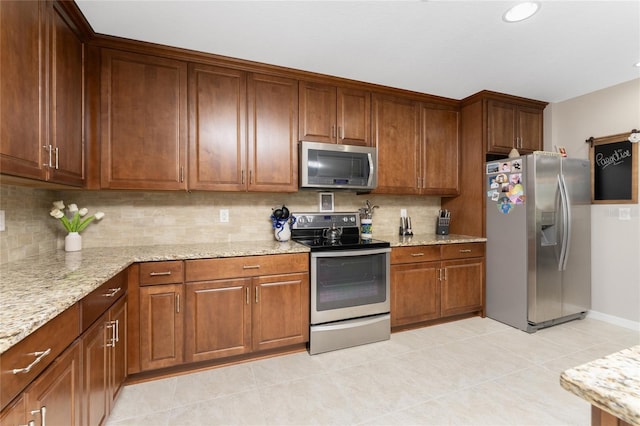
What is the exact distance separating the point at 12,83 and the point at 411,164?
2.95 m

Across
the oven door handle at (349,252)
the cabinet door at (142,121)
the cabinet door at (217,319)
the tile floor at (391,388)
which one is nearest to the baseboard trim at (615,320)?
the tile floor at (391,388)

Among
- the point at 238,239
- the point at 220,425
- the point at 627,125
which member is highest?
the point at 627,125

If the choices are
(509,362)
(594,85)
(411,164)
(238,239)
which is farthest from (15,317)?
(594,85)

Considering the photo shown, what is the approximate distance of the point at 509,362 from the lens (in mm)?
2266

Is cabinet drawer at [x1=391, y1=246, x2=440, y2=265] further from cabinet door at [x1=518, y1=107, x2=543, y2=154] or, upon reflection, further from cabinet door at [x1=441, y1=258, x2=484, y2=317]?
cabinet door at [x1=518, y1=107, x2=543, y2=154]

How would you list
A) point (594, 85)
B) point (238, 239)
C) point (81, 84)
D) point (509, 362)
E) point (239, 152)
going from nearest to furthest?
point (81, 84) → point (509, 362) → point (239, 152) → point (238, 239) → point (594, 85)

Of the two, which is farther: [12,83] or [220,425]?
[220,425]

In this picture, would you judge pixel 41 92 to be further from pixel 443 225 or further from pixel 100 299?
pixel 443 225

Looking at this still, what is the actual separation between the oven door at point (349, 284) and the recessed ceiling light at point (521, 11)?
6.02 ft

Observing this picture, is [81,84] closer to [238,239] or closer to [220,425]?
[238,239]

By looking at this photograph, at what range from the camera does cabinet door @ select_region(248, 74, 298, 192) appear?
2.50 meters

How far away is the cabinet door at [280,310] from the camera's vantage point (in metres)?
2.25

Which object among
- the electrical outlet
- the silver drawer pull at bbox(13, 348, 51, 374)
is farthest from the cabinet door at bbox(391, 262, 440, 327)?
the silver drawer pull at bbox(13, 348, 51, 374)

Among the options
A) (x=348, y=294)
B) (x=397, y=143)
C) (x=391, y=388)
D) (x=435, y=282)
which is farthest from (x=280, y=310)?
(x=397, y=143)
